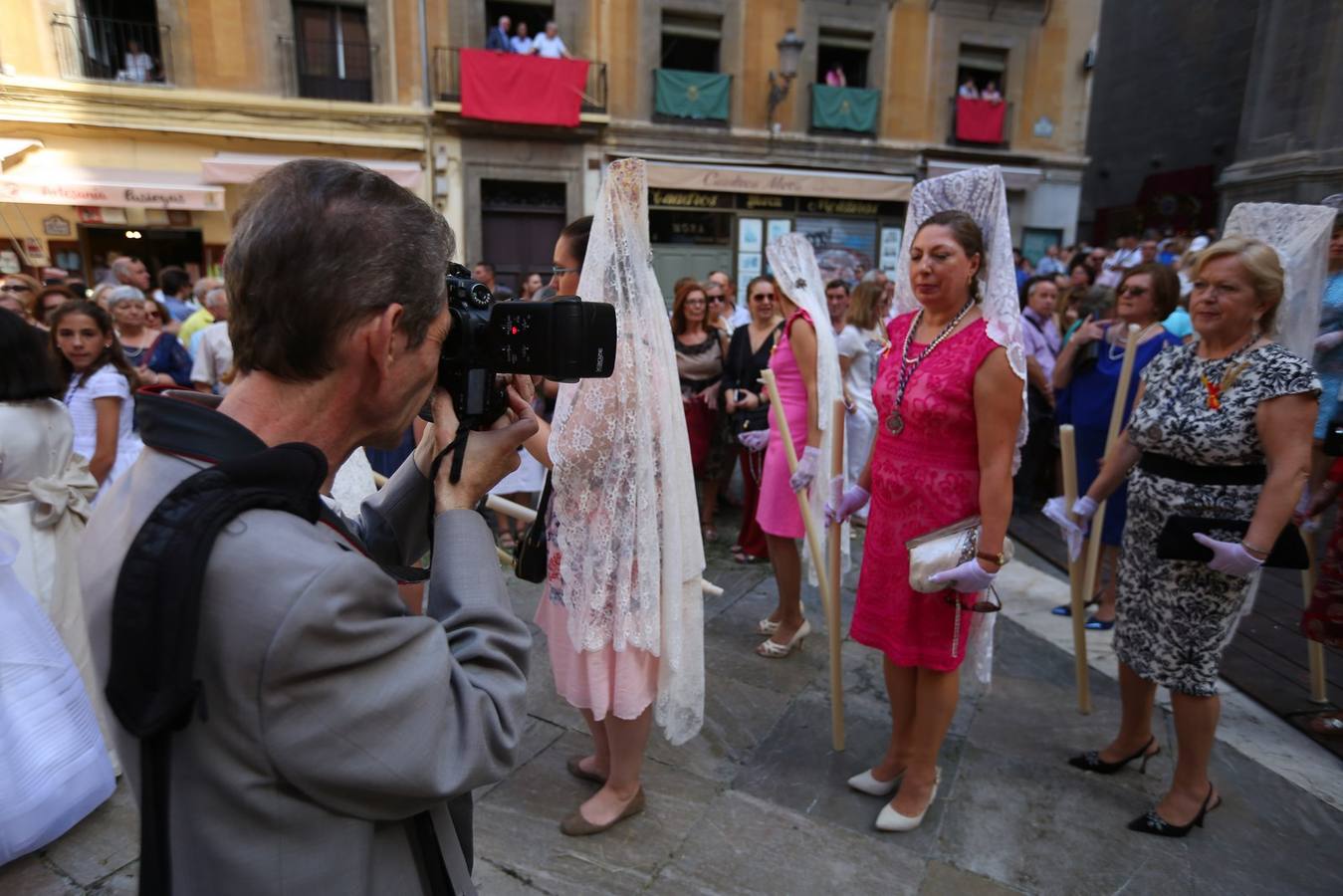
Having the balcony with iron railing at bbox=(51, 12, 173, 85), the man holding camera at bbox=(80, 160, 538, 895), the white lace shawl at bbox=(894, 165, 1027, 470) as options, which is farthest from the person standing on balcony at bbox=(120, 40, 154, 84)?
the man holding camera at bbox=(80, 160, 538, 895)

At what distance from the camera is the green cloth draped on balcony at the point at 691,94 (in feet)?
45.9

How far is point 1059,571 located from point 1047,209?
13952mm

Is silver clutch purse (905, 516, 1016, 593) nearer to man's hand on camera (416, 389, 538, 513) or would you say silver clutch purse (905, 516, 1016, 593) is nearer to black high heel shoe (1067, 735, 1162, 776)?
black high heel shoe (1067, 735, 1162, 776)

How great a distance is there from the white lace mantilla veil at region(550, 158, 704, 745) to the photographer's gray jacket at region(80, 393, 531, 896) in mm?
1362

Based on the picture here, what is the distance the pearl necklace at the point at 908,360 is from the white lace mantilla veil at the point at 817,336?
111 cm

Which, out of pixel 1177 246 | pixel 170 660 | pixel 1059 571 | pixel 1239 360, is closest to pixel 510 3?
pixel 1177 246

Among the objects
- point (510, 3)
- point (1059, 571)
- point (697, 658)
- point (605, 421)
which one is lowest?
point (1059, 571)

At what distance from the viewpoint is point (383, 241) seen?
2.94 ft

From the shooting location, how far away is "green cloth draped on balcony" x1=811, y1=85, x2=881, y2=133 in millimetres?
14789

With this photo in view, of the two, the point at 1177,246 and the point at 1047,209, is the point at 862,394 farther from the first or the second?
the point at 1047,209

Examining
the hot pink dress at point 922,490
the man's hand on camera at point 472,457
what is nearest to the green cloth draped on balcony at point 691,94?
the hot pink dress at point 922,490

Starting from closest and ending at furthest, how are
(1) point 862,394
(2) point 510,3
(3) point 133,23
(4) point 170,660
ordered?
(4) point 170,660
(1) point 862,394
(3) point 133,23
(2) point 510,3

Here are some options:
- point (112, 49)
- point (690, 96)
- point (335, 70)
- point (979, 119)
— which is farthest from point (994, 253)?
point (979, 119)

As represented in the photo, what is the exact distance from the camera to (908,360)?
2.44 meters
